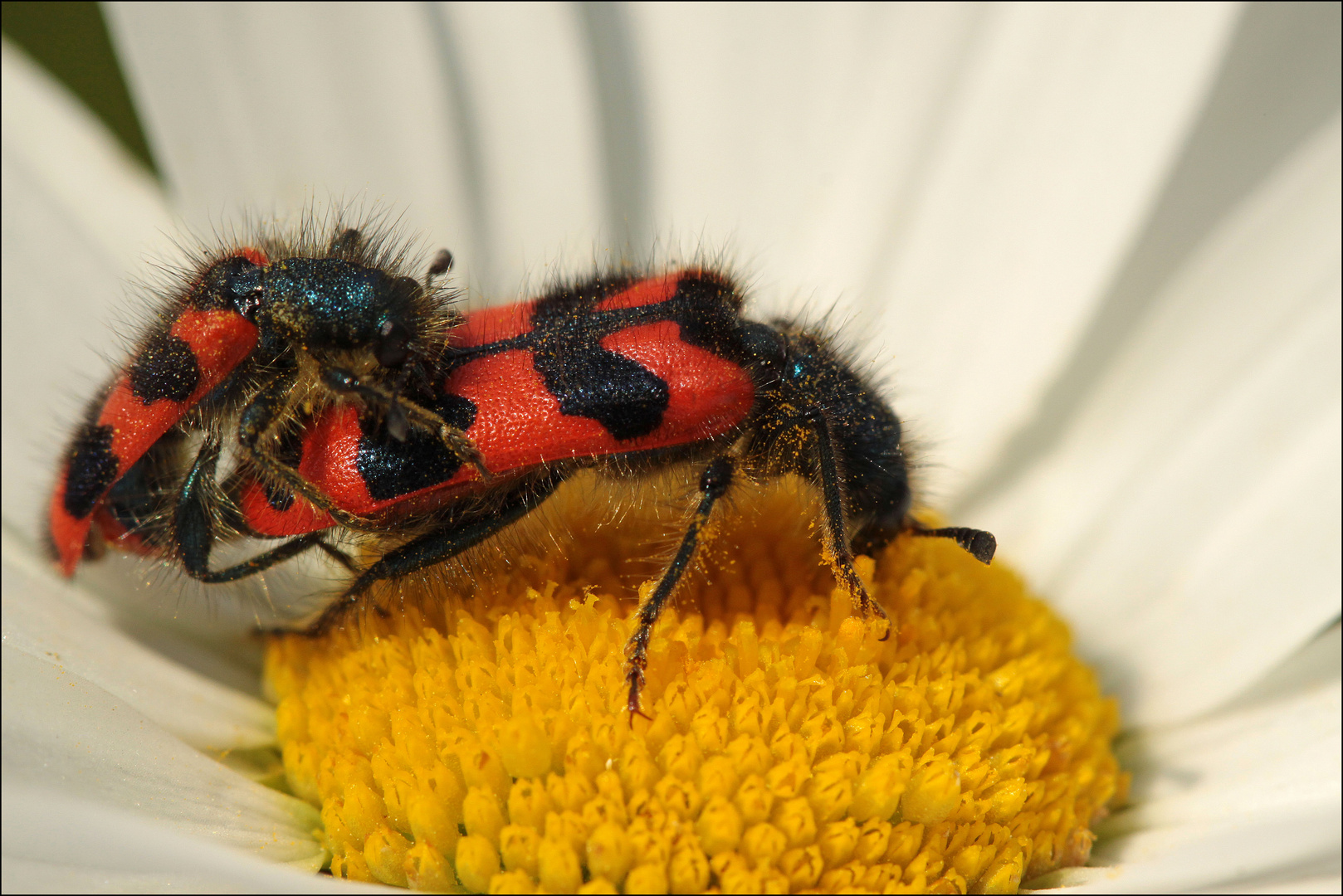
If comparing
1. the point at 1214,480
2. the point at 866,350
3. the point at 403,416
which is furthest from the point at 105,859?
the point at 1214,480

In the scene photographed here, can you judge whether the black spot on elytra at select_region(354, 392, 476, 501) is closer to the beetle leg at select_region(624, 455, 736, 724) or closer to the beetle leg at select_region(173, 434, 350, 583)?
the beetle leg at select_region(173, 434, 350, 583)

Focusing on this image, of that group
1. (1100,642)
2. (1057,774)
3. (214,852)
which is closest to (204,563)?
(214,852)

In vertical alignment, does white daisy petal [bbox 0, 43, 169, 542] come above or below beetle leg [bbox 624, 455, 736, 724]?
above

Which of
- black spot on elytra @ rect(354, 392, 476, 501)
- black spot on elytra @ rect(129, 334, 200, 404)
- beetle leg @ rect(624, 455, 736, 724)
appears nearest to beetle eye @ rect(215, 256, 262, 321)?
black spot on elytra @ rect(129, 334, 200, 404)

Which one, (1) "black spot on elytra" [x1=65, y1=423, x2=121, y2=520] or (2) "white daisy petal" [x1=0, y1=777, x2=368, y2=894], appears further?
(1) "black spot on elytra" [x1=65, y1=423, x2=121, y2=520]

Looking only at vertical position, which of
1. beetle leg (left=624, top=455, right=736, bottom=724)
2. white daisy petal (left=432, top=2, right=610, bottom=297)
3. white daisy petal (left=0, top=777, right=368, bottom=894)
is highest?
white daisy petal (left=432, top=2, right=610, bottom=297)

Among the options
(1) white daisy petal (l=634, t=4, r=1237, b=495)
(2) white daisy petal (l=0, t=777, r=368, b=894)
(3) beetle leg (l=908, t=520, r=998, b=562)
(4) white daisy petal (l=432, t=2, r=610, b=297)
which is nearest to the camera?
(2) white daisy petal (l=0, t=777, r=368, b=894)

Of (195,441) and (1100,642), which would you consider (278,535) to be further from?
(1100,642)

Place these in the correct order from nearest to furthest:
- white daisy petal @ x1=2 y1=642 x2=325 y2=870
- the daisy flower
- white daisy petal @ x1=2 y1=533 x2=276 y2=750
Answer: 1. white daisy petal @ x1=2 y1=642 x2=325 y2=870
2. the daisy flower
3. white daisy petal @ x1=2 y1=533 x2=276 y2=750
